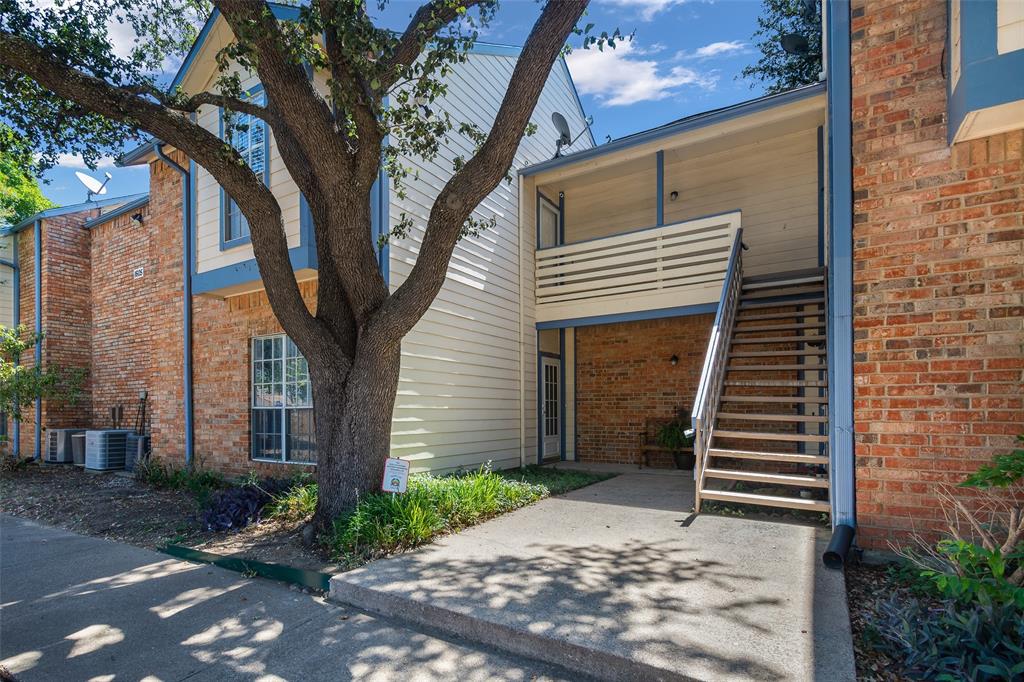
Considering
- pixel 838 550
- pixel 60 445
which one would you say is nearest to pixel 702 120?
pixel 838 550

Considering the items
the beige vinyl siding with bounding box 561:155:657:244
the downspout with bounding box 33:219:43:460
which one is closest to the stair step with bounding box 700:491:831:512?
the beige vinyl siding with bounding box 561:155:657:244

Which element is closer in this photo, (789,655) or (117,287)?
(789,655)

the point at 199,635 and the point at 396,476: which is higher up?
the point at 396,476

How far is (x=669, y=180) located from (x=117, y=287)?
35.5ft

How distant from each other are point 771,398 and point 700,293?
2329 mm

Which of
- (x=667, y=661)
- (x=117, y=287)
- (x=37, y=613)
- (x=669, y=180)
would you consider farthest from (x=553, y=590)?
(x=117, y=287)

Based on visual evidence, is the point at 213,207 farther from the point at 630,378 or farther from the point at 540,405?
the point at 630,378

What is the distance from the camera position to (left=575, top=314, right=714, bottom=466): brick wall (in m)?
10.2

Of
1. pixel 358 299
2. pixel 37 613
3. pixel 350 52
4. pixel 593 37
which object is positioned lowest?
pixel 37 613

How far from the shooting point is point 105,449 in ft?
33.5

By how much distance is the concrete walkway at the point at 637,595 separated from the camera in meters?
2.93

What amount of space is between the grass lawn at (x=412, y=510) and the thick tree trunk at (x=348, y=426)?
8.3 inches

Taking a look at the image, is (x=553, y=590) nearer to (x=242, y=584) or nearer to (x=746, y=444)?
(x=242, y=584)

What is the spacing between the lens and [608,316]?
9.02 metres
